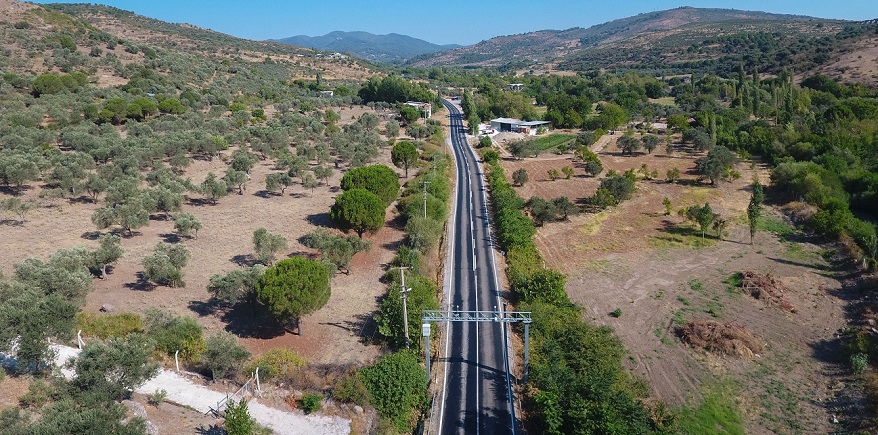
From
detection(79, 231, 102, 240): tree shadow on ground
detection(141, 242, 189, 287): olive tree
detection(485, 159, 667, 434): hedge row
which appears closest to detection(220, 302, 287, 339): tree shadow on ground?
detection(141, 242, 189, 287): olive tree

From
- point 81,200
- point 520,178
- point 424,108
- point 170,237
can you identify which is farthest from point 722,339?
point 424,108

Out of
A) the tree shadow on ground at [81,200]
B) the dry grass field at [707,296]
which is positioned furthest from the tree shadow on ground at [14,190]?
the dry grass field at [707,296]

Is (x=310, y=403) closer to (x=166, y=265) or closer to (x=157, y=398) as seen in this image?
(x=157, y=398)

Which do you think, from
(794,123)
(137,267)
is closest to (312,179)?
(137,267)

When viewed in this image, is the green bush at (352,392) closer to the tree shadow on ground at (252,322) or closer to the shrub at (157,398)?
the shrub at (157,398)

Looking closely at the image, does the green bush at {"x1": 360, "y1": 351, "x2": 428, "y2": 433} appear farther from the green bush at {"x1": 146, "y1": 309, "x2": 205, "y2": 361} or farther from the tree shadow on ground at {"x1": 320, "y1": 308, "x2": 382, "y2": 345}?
the green bush at {"x1": 146, "y1": 309, "x2": 205, "y2": 361}

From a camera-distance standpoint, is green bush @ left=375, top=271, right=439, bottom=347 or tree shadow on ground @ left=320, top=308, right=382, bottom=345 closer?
green bush @ left=375, top=271, right=439, bottom=347
